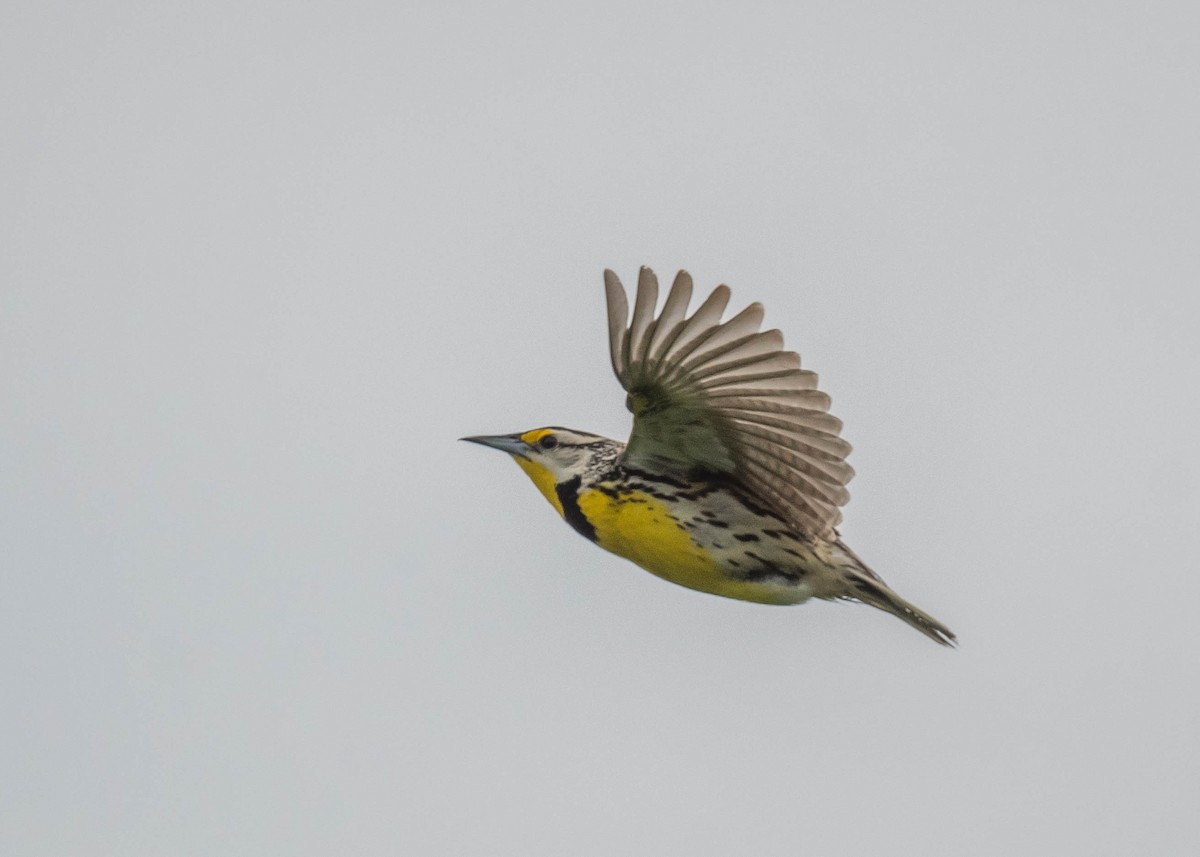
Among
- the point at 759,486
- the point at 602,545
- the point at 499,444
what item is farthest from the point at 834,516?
the point at 499,444

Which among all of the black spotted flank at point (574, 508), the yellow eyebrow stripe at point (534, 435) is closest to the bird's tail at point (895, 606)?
the black spotted flank at point (574, 508)

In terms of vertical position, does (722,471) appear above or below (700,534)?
above

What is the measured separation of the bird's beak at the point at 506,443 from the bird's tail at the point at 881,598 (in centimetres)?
113

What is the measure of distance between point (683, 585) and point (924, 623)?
0.79 metres

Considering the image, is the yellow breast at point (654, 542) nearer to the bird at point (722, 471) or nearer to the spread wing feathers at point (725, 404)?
the bird at point (722, 471)

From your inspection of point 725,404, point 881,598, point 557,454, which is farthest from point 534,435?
point 881,598

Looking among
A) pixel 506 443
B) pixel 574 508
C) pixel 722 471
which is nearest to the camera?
pixel 722 471

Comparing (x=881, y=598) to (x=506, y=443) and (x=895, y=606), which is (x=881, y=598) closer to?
(x=895, y=606)

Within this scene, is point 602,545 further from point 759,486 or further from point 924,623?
point 924,623

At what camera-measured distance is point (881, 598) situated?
5871 millimetres

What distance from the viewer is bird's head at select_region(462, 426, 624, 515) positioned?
607 centimetres

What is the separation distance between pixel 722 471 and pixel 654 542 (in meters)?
0.32

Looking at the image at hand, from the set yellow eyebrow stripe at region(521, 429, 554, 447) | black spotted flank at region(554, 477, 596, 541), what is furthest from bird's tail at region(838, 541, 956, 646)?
yellow eyebrow stripe at region(521, 429, 554, 447)

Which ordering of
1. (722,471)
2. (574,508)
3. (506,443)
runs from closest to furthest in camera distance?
(722,471), (574,508), (506,443)
